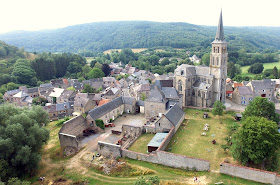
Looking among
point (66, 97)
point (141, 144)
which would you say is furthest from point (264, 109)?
point (66, 97)

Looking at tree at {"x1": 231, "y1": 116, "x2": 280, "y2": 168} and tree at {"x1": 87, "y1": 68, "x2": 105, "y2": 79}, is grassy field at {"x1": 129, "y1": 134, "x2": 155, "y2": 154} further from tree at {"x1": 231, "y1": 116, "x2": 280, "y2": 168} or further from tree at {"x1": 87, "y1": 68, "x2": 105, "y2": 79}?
tree at {"x1": 87, "y1": 68, "x2": 105, "y2": 79}

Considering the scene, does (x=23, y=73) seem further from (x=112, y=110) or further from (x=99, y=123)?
(x=99, y=123)

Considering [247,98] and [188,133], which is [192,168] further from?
[247,98]

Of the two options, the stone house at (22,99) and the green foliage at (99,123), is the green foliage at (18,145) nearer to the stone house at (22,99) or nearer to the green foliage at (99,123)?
the green foliage at (99,123)

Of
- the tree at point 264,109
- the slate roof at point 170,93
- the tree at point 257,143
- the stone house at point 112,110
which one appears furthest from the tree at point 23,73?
the tree at point 257,143

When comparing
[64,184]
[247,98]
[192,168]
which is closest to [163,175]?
[192,168]
